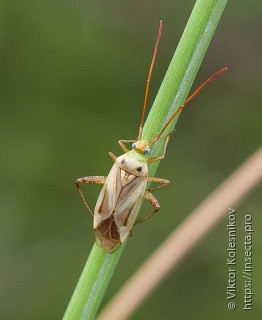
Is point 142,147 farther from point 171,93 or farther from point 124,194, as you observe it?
point 171,93

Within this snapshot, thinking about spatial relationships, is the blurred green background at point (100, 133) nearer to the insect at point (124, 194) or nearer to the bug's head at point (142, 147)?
the insect at point (124, 194)

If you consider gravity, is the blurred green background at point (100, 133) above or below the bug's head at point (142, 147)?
below

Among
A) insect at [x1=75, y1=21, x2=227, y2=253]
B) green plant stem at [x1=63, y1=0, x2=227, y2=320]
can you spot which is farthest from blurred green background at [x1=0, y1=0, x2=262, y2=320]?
green plant stem at [x1=63, y1=0, x2=227, y2=320]

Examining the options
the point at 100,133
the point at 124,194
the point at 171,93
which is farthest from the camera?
the point at 100,133

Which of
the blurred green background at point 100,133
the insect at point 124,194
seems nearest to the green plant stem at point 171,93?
the insect at point 124,194

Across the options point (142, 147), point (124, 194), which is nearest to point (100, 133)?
point (124, 194)
